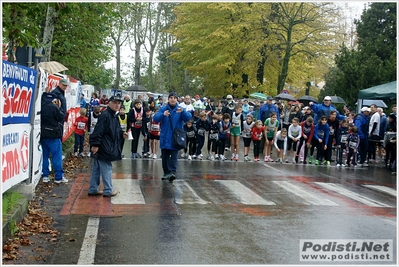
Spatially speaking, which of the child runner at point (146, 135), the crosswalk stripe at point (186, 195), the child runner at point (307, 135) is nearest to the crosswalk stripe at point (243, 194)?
the crosswalk stripe at point (186, 195)

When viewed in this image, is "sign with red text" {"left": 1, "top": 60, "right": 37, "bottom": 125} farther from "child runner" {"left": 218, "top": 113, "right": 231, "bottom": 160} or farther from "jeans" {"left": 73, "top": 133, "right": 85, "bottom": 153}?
"child runner" {"left": 218, "top": 113, "right": 231, "bottom": 160}

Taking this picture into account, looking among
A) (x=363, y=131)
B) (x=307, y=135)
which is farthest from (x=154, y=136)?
(x=363, y=131)

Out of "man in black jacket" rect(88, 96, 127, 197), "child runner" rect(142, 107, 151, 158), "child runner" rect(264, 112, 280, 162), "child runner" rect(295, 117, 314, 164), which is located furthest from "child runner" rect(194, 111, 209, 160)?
"man in black jacket" rect(88, 96, 127, 197)

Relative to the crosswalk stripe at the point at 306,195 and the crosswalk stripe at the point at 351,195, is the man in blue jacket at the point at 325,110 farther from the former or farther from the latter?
the crosswalk stripe at the point at 306,195

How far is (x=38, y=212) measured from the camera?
392 inches

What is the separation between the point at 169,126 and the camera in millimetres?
14320

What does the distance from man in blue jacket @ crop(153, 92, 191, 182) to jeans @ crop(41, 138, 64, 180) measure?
2428 millimetres

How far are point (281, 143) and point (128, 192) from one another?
9.10 meters

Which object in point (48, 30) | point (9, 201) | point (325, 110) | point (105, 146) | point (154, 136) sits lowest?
point (9, 201)

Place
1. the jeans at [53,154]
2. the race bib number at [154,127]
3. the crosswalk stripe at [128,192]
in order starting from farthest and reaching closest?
the race bib number at [154,127] → the jeans at [53,154] → the crosswalk stripe at [128,192]

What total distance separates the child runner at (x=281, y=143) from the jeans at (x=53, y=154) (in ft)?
30.1

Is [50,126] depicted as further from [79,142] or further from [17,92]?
[79,142]

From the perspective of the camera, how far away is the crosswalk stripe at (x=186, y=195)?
11469 millimetres

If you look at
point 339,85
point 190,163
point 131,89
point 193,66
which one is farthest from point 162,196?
point 131,89
